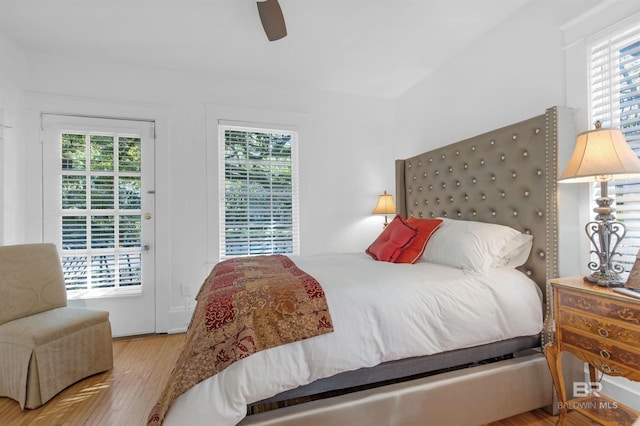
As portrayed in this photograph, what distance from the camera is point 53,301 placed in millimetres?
2170

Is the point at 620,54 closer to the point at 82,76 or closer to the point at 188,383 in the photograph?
the point at 188,383

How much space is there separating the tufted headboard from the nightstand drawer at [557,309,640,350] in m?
0.41

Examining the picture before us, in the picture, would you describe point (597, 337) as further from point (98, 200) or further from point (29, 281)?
point (98, 200)

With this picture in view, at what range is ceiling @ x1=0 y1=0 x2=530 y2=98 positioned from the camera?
2.04m

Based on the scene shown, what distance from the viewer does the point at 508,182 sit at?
80.6 inches

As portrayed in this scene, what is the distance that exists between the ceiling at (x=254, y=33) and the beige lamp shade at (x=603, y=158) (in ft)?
4.22

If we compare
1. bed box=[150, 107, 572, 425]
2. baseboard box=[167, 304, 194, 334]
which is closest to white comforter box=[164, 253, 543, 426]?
bed box=[150, 107, 572, 425]

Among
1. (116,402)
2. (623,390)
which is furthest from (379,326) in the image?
(116,402)

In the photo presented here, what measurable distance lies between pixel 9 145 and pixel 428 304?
3.42m

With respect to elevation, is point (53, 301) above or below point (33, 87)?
below

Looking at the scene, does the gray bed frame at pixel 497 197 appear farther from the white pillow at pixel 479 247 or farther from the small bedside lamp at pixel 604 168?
the small bedside lamp at pixel 604 168

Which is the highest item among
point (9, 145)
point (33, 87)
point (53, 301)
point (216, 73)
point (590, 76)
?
point (216, 73)

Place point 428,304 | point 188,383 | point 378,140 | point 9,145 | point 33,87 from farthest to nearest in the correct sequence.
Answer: point 378,140
point 33,87
point 9,145
point 428,304
point 188,383

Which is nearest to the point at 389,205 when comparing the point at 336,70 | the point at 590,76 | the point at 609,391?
the point at 336,70
